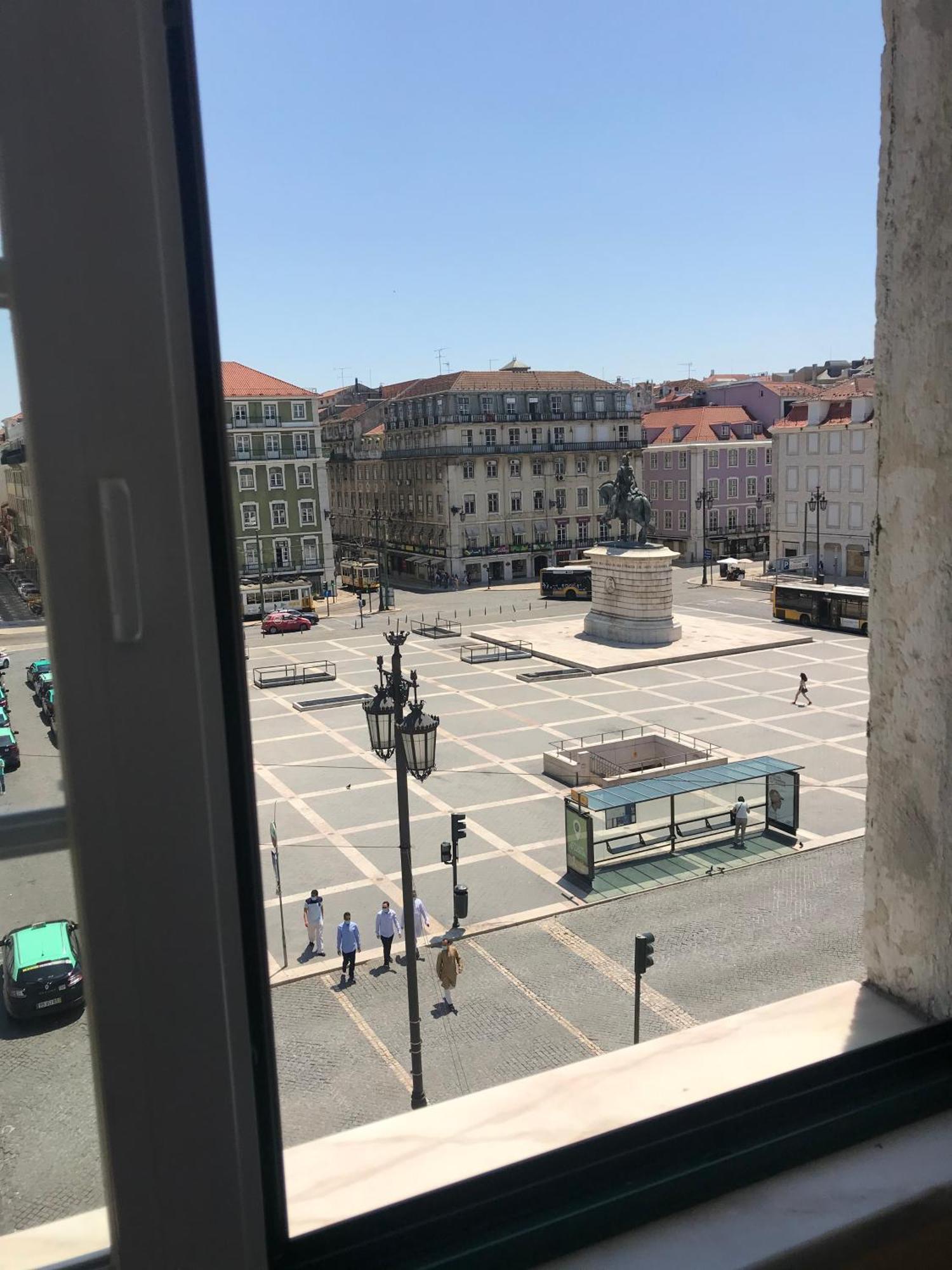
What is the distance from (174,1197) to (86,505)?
0.50 metres

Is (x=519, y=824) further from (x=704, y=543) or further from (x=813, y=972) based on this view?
(x=704, y=543)

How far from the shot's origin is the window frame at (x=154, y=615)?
24.7 inches

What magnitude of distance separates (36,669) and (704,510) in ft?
95.0

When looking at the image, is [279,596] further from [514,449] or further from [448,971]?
[448,971]

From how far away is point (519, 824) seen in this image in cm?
957

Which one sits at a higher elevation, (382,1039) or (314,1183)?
(314,1183)

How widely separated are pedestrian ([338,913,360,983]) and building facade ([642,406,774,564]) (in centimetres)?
2373

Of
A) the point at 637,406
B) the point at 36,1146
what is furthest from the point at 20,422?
the point at 637,406

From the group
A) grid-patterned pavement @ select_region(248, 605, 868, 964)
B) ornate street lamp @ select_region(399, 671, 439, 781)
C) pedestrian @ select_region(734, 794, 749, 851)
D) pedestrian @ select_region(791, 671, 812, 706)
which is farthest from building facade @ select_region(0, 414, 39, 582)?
pedestrian @ select_region(791, 671, 812, 706)

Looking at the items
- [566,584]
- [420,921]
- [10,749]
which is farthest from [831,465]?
[10,749]

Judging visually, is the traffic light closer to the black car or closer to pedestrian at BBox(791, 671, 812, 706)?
pedestrian at BBox(791, 671, 812, 706)

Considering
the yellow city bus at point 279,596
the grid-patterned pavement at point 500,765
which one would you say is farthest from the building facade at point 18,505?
the yellow city bus at point 279,596

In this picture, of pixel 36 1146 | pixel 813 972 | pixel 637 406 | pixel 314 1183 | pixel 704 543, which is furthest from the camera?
pixel 637 406

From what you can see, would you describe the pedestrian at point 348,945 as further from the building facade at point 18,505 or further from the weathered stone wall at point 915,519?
the building facade at point 18,505
